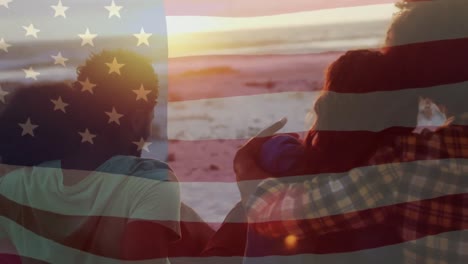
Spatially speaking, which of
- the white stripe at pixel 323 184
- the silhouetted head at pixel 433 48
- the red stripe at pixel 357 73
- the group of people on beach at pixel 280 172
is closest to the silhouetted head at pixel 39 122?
the group of people on beach at pixel 280 172

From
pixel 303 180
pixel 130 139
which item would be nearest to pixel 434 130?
pixel 303 180

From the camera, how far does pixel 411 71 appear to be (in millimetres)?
1308

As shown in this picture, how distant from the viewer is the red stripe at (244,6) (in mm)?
1327

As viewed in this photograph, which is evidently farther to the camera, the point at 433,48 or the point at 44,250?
the point at 44,250

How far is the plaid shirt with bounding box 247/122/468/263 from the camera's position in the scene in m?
1.31

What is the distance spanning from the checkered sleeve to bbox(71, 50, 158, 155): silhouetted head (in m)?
0.27

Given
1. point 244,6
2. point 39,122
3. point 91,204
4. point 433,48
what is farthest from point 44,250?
point 433,48

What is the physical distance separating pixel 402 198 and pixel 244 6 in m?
0.45

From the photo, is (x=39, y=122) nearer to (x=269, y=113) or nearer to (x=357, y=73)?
(x=269, y=113)

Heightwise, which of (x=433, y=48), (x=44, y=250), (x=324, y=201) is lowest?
(x=44, y=250)

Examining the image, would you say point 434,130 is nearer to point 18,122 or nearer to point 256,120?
point 256,120

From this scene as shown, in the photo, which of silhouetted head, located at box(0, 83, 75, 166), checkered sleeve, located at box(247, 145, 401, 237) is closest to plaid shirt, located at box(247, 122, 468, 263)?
checkered sleeve, located at box(247, 145, 401, 237)

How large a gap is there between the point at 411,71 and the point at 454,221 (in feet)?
0.93

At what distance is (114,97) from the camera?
4.52 ft
